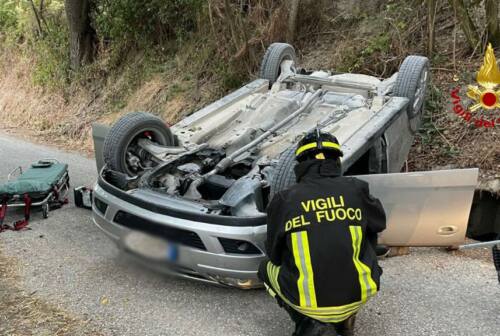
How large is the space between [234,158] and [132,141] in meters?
0.94

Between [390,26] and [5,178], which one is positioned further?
[390,26]

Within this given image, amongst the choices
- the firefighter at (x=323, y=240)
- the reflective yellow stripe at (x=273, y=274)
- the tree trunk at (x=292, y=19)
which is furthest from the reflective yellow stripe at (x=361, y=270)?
the tree trunk at (x=292, y=19)

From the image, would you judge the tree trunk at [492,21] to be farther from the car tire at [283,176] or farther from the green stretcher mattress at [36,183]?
the green stretcher mattress at [36,183]

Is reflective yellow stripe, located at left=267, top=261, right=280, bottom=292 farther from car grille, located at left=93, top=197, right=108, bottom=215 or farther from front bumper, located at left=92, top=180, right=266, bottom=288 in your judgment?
car grille, located at left=93, top=197, right=108, bottom=215

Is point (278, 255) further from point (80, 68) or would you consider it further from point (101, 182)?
point (80, 68)

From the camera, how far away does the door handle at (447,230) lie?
11.3 feet

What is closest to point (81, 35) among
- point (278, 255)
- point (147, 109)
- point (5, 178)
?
point (147, 109)

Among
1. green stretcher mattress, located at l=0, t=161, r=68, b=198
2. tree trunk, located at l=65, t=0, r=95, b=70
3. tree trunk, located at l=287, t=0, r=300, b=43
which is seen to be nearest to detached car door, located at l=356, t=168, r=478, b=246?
green stretcher mattress, located at l=0, t=161, r=68, b=198

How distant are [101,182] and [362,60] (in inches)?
195

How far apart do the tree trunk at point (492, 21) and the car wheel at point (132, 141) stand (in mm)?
4513

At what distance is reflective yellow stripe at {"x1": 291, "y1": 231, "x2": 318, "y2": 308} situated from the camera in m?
2.49

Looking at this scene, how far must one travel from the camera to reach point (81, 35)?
37.9ft

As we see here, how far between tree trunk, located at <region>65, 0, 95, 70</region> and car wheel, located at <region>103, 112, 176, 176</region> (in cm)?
773

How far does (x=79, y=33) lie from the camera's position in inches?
452
